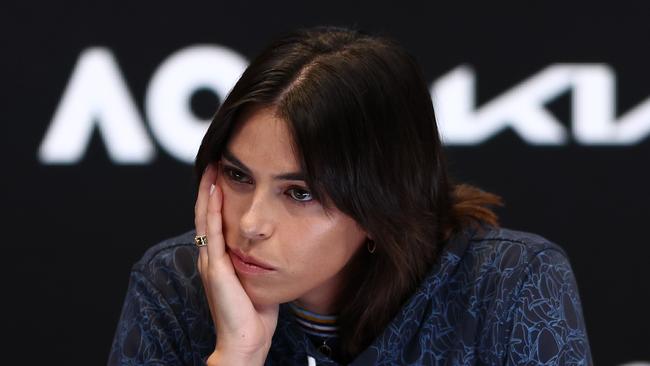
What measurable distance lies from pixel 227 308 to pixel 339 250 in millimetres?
226

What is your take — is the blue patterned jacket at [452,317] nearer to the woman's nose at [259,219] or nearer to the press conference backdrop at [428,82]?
the woman's nose at [259,219]

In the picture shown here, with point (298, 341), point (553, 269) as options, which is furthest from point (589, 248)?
point (298, 341)

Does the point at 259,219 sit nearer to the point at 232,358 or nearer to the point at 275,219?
the point at 275,219

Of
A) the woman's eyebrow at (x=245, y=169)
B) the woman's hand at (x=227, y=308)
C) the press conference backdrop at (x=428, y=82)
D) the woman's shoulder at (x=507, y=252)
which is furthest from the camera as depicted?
the press conference backdrop at (x=428, y=82)

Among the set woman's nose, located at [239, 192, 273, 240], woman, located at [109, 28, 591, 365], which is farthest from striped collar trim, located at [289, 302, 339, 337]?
woman's nose, located at [239, 192, 273, 240]

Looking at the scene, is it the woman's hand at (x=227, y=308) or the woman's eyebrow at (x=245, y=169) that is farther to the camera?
the woman's hand at (x=227, y=308)

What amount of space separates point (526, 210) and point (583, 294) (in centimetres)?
30

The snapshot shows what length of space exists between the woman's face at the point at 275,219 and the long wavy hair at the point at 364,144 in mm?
30

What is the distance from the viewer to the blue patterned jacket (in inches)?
76.1

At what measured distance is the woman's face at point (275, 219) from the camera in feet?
5.74

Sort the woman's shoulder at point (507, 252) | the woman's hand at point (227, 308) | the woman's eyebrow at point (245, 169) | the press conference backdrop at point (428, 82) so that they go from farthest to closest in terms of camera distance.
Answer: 1. the press conference backdrop at point (428, 82)
2. the woman's shoulder at point (507, 252)
3. the woman's hand at point (227, 308)
4. the woman's eyebrow at point (245, 169)

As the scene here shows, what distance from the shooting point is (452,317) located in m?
2.00

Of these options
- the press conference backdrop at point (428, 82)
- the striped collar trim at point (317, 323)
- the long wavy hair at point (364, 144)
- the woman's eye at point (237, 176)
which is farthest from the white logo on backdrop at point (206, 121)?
the woman's eye at point (237, 176)

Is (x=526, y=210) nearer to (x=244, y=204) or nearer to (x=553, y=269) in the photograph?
(x=553, y=269)
